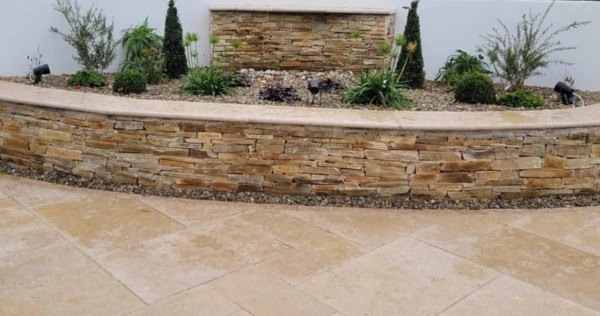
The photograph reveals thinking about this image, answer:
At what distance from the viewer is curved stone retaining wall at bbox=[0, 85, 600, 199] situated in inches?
164

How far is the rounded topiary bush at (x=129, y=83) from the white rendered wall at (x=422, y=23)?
123 cm

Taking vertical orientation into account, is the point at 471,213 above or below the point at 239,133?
below

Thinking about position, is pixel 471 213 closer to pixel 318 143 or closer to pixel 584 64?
pixel 318 143

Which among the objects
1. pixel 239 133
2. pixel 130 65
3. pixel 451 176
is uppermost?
pixel 130 65

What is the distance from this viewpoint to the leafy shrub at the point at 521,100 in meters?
5.24

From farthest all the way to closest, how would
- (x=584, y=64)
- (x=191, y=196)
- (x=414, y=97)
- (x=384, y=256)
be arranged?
(x=584, y=64) → (x=414, y=97) → (x=191, y=196) → (x=384, y=256)

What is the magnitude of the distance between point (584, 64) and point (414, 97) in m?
2.23

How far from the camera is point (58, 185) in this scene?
451 centimetres

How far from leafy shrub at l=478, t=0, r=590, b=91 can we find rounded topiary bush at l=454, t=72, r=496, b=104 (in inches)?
28.1

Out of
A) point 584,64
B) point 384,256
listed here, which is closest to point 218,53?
point 384,256

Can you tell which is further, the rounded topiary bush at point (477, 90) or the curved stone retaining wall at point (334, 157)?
the rounded topiary bush at point (477, 90)

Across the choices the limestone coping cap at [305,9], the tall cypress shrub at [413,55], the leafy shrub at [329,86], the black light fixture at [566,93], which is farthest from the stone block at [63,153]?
the black light fixture at [566,93]

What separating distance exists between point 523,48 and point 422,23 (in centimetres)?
125

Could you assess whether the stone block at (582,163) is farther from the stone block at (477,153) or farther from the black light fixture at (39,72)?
the black light fixture at (39,72)
